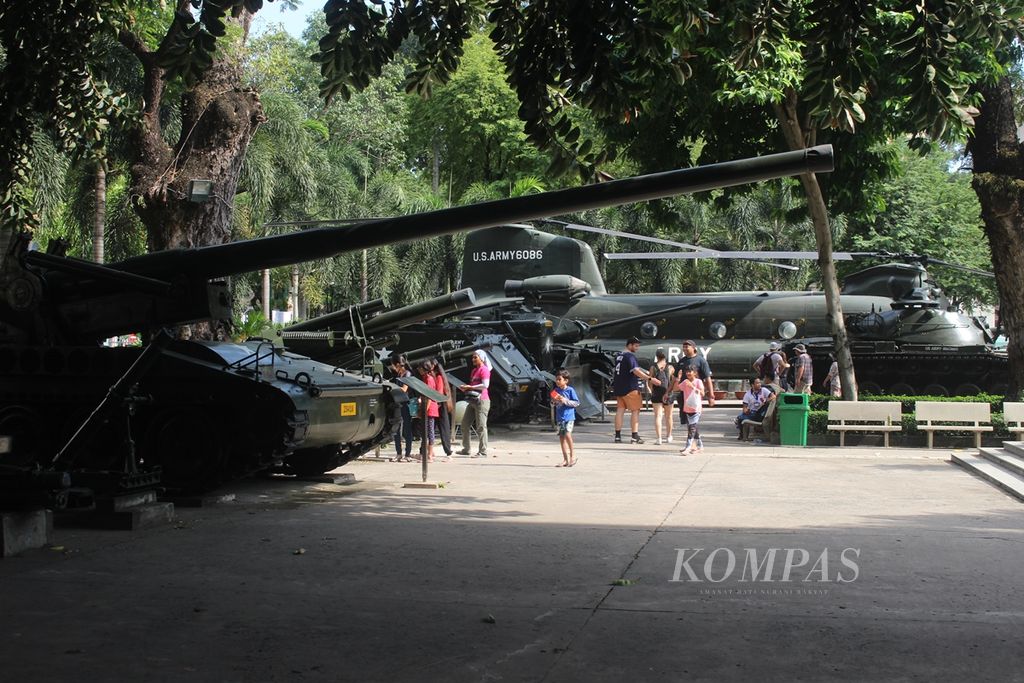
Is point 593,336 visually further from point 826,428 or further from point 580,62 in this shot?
point 580,62

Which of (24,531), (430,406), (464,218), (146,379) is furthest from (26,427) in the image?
(430,406)

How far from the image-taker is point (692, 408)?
15531 millimetres

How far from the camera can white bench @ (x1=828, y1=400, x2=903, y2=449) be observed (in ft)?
54.3

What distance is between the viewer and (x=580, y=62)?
6570 millimetres

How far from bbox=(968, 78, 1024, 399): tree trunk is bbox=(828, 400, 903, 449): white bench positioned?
8.76 feet

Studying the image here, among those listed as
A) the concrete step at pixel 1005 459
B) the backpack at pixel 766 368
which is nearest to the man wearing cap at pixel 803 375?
the backpack at pixel 766 368

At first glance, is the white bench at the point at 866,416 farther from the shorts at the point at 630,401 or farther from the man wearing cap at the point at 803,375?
the man wearing cap at the point at 803,375

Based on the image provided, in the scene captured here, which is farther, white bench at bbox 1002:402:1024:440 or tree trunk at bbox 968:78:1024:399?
tree trunk at bbox 968:78:1024:399

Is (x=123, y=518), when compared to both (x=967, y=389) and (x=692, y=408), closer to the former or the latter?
(x=692, y=408)

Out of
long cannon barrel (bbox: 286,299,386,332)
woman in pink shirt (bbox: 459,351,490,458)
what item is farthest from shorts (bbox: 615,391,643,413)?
long cannon barrel (bbox: 286,299,386,332)

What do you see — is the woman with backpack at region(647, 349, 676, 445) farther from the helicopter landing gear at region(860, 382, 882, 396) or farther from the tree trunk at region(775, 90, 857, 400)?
the helicopter landing gear at region(860, 382, 882, 396)

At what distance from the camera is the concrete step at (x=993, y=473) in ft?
37.1

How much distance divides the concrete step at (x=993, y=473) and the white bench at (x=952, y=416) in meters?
1.18

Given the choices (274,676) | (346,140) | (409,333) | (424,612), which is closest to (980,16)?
(424,612)
